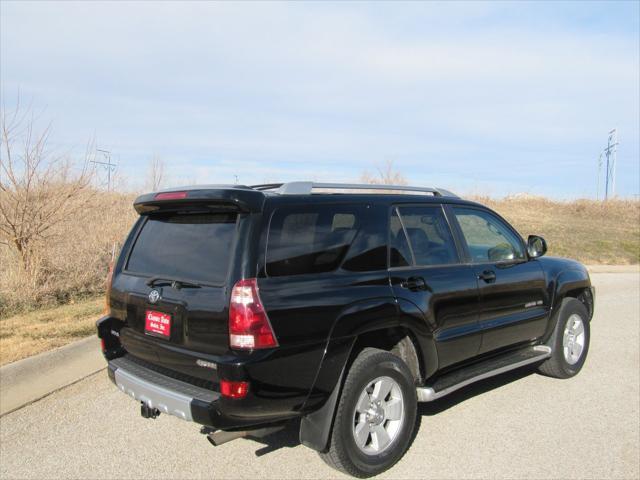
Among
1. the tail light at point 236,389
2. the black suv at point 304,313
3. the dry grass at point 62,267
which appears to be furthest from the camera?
the dry grass at point 62,267

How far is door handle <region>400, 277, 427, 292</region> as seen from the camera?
13.4ft

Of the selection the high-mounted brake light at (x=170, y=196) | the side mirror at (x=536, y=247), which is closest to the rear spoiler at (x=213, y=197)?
the high-mounted brake light at (x=170, y=196)

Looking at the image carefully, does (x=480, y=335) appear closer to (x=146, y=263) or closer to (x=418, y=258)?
(x=418, y=258)

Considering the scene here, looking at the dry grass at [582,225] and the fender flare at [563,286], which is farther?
the dry grass at [582,225]

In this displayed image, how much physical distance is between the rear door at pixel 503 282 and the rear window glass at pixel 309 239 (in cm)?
147

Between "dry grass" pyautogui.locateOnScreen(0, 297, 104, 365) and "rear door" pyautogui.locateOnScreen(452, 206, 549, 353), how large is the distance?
4.75 metres

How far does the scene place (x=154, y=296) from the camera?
3662 millimetres

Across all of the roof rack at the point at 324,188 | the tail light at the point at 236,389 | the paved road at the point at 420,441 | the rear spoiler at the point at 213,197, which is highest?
the roof rack at the point at 324,188

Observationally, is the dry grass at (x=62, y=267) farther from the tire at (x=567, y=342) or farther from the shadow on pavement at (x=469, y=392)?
the tire at (x=567, y=342)

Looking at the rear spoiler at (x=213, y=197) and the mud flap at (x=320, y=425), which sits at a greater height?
the rear spoiler at (x=213, y=197)

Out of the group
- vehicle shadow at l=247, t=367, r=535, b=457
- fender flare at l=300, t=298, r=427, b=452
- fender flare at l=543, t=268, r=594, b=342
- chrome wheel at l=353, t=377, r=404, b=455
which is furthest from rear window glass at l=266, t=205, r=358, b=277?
fender flare at l=543, t=268, r=594, b=342

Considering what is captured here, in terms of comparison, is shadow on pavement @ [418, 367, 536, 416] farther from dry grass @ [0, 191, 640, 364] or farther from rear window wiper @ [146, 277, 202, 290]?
dry grass @ [0, 191, 640, 364]

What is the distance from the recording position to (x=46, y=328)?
24.1 feet

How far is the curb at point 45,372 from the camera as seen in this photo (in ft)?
16.7
